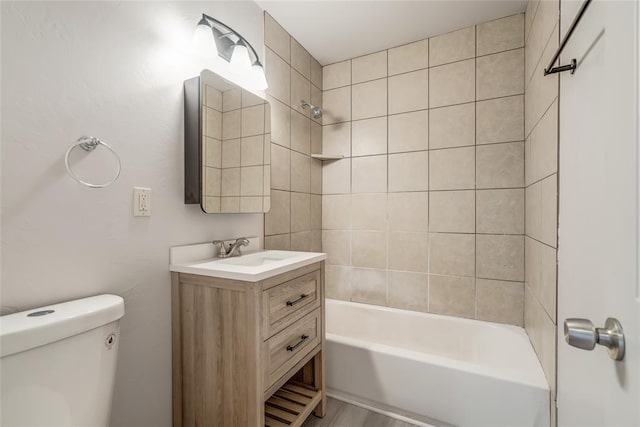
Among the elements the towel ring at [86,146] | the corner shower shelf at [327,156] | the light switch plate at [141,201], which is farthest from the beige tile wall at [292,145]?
the towel ring at [86,146]

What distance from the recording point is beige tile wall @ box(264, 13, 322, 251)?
73.7 inches

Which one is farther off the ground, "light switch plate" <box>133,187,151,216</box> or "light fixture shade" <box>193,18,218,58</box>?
"light fixture shade" <box>193,18,218,58</box>

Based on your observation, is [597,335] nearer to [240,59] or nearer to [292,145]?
[240,59]

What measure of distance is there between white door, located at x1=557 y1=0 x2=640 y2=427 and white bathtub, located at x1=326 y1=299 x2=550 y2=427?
0.23m

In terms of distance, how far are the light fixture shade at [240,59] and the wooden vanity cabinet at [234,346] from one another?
1050mm

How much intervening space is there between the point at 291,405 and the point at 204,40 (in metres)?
1.76

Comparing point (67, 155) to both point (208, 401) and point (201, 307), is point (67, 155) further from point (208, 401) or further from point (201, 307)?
point (208, 401)

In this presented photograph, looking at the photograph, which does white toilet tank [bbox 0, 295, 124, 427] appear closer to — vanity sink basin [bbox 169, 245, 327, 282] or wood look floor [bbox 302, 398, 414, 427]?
vanity sink basin [bbox 169, 245, 327, 282]

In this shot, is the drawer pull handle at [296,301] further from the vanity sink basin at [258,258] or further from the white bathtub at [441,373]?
the white bathtub at [441,373]

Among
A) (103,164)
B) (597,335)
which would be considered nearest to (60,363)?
(103,164)

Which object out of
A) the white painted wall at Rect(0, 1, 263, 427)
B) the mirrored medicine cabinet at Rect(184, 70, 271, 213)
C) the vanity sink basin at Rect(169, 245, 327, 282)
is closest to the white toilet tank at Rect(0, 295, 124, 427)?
the white painted wall at Rect(0, 1, 263, 427)

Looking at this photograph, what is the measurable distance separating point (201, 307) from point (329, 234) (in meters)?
1.38

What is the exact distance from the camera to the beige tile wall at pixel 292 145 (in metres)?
1.87

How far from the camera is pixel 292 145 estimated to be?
2.05m
